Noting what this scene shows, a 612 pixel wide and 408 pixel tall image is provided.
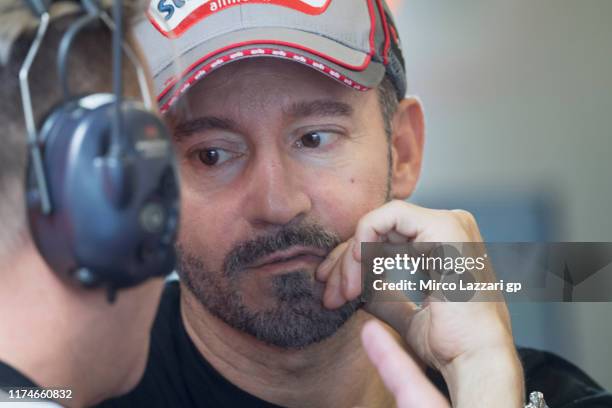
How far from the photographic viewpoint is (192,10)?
1.15 m

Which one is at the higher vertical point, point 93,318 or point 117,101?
point 117,101

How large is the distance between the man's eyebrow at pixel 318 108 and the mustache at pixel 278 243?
0.16 metres

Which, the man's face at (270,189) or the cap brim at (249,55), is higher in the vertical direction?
the cap brim at (249,55)

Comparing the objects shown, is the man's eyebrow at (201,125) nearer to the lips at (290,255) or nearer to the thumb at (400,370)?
the lips at (290,255)

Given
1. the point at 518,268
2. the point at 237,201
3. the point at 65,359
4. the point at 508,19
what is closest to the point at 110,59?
the point at 65,359

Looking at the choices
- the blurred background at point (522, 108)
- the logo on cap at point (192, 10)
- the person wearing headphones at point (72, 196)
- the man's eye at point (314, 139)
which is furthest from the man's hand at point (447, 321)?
the blurred background at point (522, 108)

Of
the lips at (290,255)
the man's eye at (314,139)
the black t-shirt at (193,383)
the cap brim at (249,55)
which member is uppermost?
the cap brim at (249,55)

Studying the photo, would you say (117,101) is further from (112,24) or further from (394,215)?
(394,215)

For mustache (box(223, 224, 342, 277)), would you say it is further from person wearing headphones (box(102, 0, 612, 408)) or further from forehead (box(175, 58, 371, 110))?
forehead (box(175, 58, 371, 110))

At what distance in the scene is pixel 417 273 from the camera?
1137 mm

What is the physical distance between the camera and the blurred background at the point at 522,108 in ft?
8.95

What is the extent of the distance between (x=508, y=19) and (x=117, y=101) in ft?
7.77

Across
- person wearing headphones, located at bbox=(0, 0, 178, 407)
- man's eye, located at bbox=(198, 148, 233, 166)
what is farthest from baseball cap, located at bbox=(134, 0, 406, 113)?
person wearing headphones, located at bbox=(0, 0, 178, 407)

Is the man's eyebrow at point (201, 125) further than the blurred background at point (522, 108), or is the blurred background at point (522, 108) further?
the blurred background at point (522, 108)
